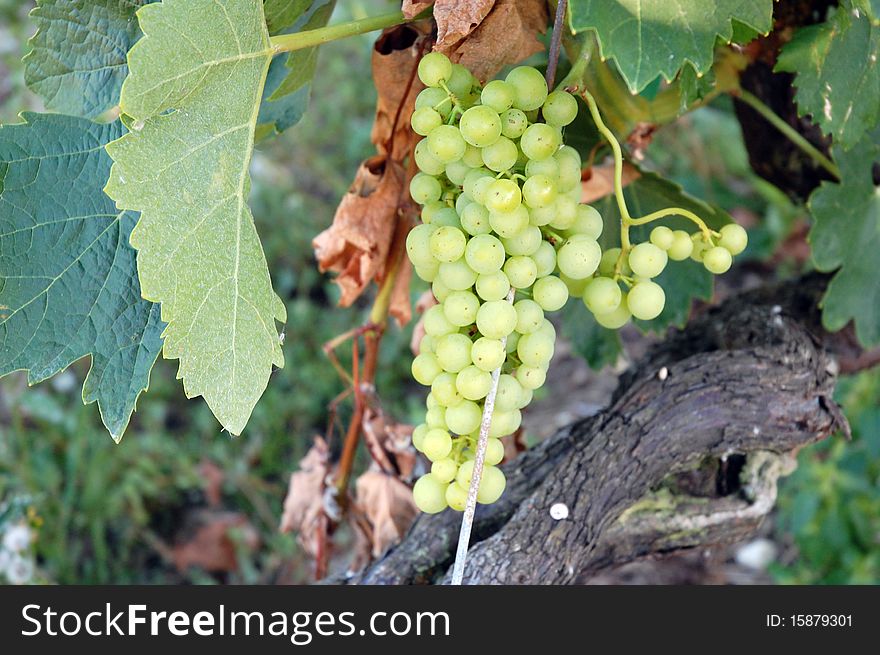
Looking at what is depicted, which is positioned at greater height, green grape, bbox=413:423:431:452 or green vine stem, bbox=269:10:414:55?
green vine stem, bbox=269:10:414:55

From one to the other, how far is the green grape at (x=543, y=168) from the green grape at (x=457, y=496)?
25 cm

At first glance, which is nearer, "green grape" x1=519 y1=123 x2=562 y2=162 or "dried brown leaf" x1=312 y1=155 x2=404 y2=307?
"green grape" x1=519 y1=123 x2=562 y2=162

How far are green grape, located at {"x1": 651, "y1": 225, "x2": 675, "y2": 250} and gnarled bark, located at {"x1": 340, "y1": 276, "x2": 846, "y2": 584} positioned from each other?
0.89 ft

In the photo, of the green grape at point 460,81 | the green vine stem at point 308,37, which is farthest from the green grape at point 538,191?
the green vine stem at point 308,37

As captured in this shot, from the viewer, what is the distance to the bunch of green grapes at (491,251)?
650 mm

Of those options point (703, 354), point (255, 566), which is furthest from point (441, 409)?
point (255, 566)

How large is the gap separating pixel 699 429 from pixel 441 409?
1.21 feet

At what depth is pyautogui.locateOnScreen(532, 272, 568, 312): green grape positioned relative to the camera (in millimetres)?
682

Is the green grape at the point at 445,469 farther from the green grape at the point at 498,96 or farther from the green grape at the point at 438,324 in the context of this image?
the green grape at the point at 498,96

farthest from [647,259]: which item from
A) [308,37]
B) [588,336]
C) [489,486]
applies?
[588,336]

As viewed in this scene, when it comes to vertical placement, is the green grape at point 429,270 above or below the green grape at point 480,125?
below

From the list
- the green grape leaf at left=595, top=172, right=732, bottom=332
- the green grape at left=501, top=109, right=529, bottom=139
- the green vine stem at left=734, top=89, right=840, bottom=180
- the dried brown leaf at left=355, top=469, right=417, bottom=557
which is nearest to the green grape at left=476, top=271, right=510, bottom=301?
the green grape at left=501, top=109, right=529, bottom=139

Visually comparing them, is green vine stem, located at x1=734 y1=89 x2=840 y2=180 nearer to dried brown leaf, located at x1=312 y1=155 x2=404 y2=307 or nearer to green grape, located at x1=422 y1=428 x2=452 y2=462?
dried brown leaf, located at x1=312 y1=155 x2=404 y2=307

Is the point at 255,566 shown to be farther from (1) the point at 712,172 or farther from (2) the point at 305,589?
(1) the point at 712,172
